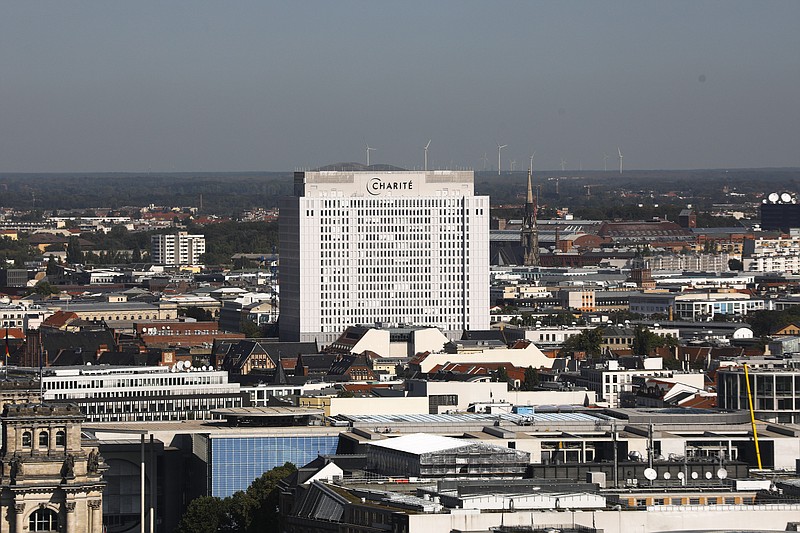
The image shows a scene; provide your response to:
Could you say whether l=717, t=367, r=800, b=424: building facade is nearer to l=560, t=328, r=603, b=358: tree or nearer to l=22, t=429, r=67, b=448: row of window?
l=22, t=429, r=67, b=448: row of window

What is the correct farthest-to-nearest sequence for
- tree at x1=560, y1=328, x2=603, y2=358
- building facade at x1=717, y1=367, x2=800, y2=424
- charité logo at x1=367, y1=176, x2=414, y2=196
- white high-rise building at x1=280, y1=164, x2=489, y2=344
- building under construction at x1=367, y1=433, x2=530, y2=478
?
charité logo at x1=367, y1=176, x2=414, y2=196 → white high-rise building at x1=280, y1=164, x2=489, y2=344 → tree at x1=560, y1=328, x2=603, y2=358 → building facade at x1=717, y1=367, x2=800, y2=424 → building under construction at x1=367, y1=433, x2=530, y2=478

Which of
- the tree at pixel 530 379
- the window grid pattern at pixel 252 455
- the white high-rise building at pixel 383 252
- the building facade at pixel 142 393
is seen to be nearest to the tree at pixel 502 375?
the tree at pixel 530 379

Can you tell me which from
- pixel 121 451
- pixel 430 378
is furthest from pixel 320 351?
pixel 121 451

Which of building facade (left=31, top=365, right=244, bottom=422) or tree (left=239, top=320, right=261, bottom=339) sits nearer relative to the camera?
building facade (left=31, top=365, right=244, bottom=422)

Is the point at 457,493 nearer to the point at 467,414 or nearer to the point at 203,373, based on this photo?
the point at 467,414

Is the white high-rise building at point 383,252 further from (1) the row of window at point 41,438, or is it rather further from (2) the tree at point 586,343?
(1) the row of window at point 41,438

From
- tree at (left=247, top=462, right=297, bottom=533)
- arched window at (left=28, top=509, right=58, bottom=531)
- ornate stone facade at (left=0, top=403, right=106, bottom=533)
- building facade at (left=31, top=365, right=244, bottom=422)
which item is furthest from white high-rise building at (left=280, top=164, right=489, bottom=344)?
arched window at (left=28, top=509, right=58, bottom=531)
